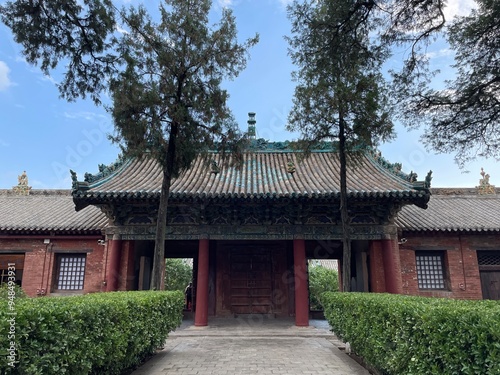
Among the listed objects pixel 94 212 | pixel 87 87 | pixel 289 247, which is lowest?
pixel 289 247

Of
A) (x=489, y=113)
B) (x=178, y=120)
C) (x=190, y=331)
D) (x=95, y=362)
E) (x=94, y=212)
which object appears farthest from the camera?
(x=94, y=212)

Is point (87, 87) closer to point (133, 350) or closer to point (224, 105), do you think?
point (224, 105)

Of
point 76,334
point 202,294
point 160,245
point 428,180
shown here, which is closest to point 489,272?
point 428,180

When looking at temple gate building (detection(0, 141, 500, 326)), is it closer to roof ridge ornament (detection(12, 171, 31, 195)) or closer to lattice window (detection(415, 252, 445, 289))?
lattice window (detection(415, 252, 445, 289))

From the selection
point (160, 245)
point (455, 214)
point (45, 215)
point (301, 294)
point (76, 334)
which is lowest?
point (301, 294)

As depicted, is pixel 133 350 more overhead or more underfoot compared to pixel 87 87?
more underfoot

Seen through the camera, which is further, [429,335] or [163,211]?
[163,211]

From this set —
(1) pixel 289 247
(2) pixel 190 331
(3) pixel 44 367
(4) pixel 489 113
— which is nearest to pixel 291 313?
(1) pixel 289 247

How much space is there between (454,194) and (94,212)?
48.0ft

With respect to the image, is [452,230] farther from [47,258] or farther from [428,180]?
[47,258]

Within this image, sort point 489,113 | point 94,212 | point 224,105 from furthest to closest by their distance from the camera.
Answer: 1. point 94,212
2. point 224,105
3. point 489,113

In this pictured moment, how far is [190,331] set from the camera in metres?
9.65

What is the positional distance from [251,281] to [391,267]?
4717 millimetres

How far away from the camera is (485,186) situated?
1561 centimetres
